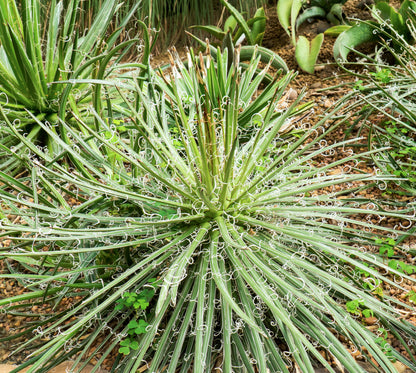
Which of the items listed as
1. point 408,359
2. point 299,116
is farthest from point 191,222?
point 299,116

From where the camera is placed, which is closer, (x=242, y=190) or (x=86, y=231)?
(x=86, y=231)

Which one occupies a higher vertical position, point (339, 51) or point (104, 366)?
point (339, 51)

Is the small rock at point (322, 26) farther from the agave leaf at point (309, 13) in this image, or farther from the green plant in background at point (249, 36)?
the green plant in background at point (249, 36)

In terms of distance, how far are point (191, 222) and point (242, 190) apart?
6.7 inches

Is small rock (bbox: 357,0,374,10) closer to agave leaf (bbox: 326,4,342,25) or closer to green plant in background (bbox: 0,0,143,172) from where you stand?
agave leaf (bbox: 326,4,342,25)

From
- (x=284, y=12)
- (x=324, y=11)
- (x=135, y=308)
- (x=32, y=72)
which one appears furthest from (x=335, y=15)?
(x=135, y=308)

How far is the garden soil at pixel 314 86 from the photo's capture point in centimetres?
141

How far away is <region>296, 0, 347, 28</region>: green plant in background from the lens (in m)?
2.73

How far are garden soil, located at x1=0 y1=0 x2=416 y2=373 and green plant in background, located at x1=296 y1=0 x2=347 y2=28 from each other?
2.3 inches

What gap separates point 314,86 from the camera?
96.5 inches

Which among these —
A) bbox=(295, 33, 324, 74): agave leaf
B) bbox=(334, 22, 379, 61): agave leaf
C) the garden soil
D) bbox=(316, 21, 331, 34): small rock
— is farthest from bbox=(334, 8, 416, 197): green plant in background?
bbox=(316, 21, 331, 34): small rock

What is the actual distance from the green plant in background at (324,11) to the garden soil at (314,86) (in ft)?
0.19

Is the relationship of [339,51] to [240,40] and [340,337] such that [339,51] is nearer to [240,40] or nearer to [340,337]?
[240,40]

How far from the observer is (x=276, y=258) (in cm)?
123
